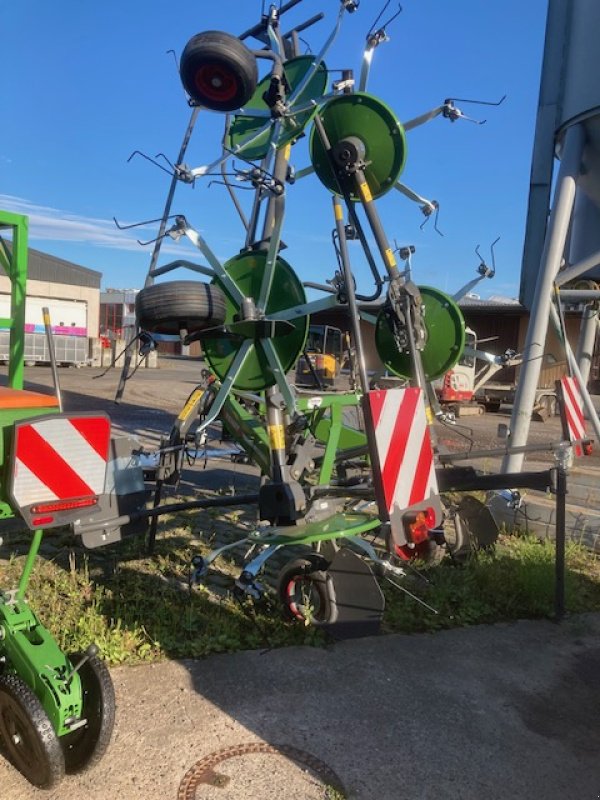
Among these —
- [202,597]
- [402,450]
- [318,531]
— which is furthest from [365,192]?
[202,597]

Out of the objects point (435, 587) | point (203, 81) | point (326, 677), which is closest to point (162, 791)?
point (326, 677)

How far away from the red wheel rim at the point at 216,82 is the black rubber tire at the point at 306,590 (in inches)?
108

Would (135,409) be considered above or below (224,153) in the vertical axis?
below

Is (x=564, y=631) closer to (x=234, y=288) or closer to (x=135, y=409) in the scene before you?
(x=234, y=288)

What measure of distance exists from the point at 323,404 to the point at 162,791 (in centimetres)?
247

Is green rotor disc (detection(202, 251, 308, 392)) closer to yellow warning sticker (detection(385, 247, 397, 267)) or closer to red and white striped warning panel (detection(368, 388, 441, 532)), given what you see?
yellow warning sticker (detection(385, 247, 397, 267))

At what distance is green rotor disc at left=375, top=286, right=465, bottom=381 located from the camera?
16.3 feet

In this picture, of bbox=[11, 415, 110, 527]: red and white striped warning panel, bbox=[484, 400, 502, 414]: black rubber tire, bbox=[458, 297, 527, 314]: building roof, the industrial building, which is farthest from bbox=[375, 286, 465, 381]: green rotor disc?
the industrial building

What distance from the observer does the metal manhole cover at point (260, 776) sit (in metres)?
2.57

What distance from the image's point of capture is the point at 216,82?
383 cm

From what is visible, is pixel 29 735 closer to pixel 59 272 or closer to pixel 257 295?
pixel 257 295

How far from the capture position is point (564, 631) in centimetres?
424

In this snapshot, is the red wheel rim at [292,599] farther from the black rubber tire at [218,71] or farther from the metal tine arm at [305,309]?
the black rubber tire at [218,71]

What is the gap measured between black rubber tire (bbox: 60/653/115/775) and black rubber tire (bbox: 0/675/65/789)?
15 cm
